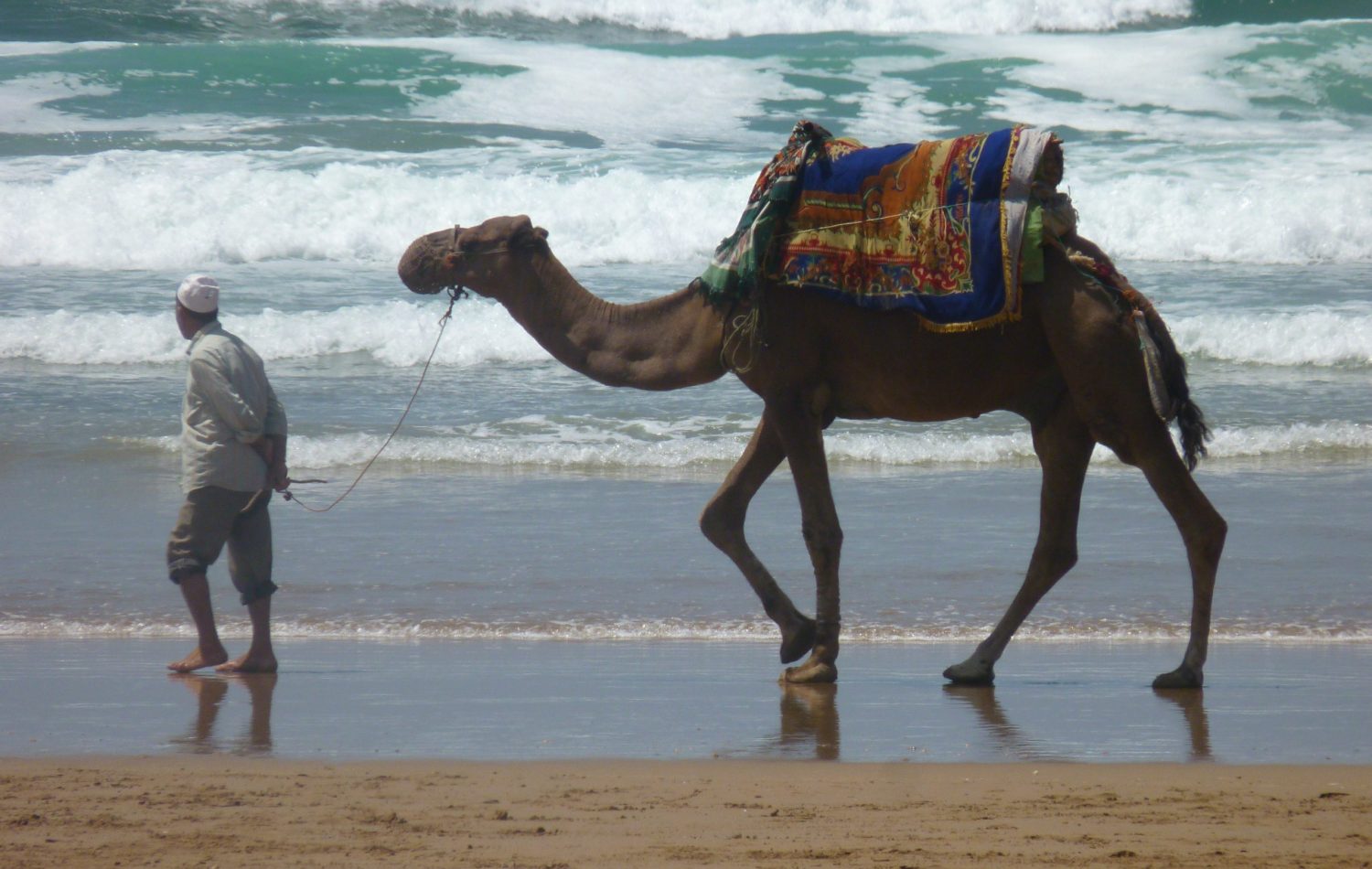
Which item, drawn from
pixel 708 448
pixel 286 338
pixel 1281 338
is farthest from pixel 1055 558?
pixel 286 338

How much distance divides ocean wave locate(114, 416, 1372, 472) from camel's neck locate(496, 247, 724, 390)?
4.89 m

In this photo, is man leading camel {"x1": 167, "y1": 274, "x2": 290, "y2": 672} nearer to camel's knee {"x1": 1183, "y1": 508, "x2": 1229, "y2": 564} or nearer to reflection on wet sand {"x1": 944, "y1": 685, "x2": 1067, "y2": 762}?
reflection on wet sand {"x1": 944, "y1": 685, "x2": 1067, "y2": 762}

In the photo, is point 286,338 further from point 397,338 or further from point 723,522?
point 723,522

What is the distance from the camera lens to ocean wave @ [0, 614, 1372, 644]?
24.8ft

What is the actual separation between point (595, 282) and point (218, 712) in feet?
43.0

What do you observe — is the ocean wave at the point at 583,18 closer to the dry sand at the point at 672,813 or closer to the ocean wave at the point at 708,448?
the ocean wave at the point at 708,448

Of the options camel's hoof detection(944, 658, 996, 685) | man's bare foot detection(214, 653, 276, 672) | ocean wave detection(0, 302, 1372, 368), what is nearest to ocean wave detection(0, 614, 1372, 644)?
man's bare foot detection(214, 653, 276, 672)

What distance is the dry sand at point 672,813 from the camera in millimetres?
4094

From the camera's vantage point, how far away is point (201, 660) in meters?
6.89

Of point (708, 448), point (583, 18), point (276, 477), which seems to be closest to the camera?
point (276, 477)

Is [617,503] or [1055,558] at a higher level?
[1055,558]

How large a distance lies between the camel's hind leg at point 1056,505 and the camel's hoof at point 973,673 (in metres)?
0.16

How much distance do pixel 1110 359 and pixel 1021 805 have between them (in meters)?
2.30

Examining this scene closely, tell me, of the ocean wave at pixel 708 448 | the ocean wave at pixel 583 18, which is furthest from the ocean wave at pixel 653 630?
the ocean wave at pixel 583 18
